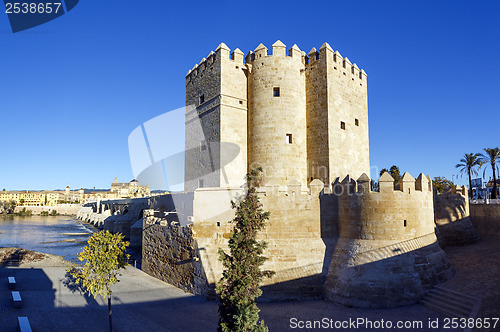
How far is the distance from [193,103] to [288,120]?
7385 mm

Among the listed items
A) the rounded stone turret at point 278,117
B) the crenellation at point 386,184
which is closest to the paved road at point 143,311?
the crenellation at point 386,184

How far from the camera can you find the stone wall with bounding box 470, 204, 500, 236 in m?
20.4

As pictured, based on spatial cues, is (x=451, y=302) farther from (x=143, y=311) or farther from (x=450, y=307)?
(x=143, y=311)

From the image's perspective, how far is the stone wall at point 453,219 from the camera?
18.9m

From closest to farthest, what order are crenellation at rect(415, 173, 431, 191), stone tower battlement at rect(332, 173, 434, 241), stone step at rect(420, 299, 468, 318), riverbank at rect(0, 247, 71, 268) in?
stone step at rect(420, 299, 468, 318)
stone tower battlement at rect(332, 173, 434, 241)
crenellation at rect(415, 173, 431, 191)
riverbank at rect(0, 247, 71, 268)

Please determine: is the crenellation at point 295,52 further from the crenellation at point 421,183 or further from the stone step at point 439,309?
the stone step at point 439,309

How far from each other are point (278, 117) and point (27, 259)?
23939 millimetres

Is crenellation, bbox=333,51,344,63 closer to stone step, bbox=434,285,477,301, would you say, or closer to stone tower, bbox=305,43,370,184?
stone tower, bbox=305,43,370,184

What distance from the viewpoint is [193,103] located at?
72.3ft

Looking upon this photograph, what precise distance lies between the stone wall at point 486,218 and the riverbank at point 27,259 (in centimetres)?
3021

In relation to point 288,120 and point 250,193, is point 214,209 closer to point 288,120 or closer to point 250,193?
point 250,193

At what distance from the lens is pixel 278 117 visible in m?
18.7

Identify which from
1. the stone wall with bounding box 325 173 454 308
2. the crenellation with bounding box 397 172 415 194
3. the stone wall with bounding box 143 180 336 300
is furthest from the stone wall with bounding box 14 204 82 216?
the crenellation with bounding box 397 172 415 194

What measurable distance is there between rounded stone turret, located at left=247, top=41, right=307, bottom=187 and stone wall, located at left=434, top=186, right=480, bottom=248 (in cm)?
893
